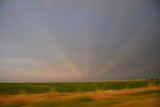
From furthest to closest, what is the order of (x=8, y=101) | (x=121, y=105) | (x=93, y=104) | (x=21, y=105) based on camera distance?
(x=8, y=101), (x=21, y=105), (x=93, y=104), (x=121, y=105)

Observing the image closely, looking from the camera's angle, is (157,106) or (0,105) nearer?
(157,106)

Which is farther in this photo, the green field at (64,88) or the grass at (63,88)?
A: the green field at (64,88)

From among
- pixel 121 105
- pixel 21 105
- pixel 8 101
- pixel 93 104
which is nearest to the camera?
pixel 121 105

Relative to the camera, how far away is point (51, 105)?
5.86 metres

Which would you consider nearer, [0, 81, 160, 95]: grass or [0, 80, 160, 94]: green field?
[0, 81, 160, 95]: grass

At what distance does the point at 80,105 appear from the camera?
18.8ft

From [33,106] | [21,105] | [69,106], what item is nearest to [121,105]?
[69,106]

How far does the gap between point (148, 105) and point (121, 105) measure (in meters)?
0.58

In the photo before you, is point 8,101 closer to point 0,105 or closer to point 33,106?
point 0,105

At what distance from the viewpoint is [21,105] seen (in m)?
6.22

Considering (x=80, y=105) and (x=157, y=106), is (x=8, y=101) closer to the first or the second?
(x=80, y=105)

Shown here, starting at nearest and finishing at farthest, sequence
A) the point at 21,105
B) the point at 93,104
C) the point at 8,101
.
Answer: the point at 93,104 → the point at 21,105 → the point at 8,101

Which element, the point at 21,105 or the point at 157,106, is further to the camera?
the point at 21,105

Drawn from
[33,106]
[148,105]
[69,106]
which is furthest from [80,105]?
[148,105]
